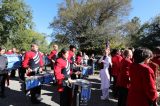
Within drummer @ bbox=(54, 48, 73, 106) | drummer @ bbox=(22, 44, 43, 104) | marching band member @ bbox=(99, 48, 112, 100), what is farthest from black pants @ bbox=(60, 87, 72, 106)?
marching band member @ bbox=(99, 48, 112, 100)

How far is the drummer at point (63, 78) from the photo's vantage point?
8125 millimetres

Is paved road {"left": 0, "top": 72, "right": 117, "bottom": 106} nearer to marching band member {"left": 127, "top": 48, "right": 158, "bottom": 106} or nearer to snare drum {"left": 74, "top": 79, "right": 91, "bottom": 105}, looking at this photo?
snare drum {"left": 74, "top": 79, "right": 91, "bottom": 105}

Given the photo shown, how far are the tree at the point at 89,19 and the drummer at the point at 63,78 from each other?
39.6m

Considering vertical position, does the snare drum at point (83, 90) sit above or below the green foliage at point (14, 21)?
below

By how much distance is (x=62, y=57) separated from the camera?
8.41m

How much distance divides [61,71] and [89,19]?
4301 centimetres

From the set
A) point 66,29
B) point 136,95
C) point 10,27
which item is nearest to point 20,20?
point 10,27

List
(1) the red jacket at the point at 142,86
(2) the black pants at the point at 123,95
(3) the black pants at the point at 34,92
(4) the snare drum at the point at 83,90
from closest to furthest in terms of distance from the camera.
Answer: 1. (1) the red jacket at the point at 142,86
2. (4) the snare drum at the point at 83,90
3. (2) the black pants at the point at 123,95
4. (3) the black pants at the point at 34,92

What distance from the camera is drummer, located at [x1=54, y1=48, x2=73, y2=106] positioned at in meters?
8.12

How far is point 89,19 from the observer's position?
51.0m

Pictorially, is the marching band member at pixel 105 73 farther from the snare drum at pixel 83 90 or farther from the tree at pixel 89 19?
the tree at pixel 89 19

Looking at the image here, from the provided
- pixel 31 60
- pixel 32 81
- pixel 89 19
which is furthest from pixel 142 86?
pixel 89 19

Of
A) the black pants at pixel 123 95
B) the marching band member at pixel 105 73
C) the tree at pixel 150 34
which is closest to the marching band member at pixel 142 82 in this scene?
the black pants at pixel 123 95

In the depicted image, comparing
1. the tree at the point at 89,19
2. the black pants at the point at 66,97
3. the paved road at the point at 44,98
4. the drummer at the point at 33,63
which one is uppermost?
the tree at the point at 89,19
